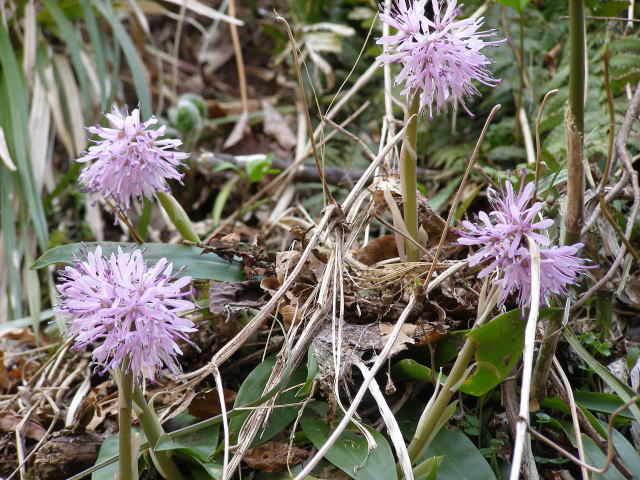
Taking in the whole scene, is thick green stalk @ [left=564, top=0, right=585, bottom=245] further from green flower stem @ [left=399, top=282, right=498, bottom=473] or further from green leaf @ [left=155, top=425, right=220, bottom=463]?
green leaf @ [left=155, top=425, right=220, bottom=463]

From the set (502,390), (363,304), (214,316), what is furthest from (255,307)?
(502,390)

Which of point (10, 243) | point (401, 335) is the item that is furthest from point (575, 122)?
point (10, 243)

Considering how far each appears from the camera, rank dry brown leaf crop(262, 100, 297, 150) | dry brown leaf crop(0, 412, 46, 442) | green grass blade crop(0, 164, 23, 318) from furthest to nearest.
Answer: dry brown leaf crop(262, 100, 297, 150)
green grass blade crop(0, 164, 23, 318)
dry brown leaf crop(0, 412, 46, 442)

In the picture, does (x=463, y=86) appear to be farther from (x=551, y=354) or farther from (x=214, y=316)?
(x=214, y=316)

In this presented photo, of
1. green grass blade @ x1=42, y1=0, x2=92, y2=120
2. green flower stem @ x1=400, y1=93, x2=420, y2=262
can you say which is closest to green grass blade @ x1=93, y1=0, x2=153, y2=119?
green grass blade @ x1=42, y1=0, x2=92, y2=120

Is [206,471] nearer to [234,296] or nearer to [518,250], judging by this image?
[234,296]

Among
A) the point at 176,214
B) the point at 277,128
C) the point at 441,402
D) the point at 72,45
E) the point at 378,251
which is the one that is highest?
the point at 72,45

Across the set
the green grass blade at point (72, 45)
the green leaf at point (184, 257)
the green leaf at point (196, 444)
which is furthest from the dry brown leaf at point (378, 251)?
the green grass blade at point (72, 45)
